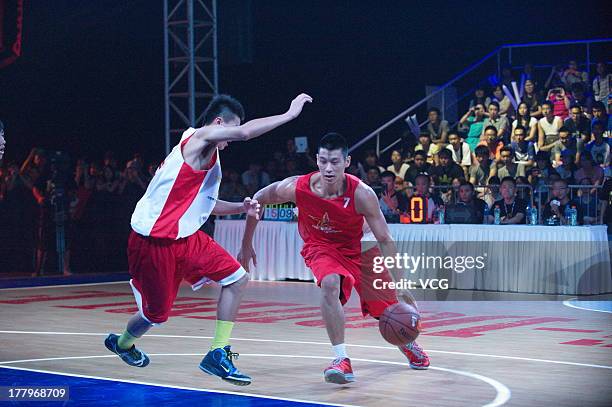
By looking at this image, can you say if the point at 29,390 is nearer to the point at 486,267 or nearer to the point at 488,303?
the point at 488,303

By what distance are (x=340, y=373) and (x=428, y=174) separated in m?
10.5

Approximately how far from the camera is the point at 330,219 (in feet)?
27.5

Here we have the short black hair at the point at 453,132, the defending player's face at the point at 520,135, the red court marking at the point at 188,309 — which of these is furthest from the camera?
the short black hair at the point at 453,132

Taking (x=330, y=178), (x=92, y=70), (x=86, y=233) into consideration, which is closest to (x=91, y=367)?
(x=330, y=178)

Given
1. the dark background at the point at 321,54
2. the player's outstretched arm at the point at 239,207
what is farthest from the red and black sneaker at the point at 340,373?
the dark background at the point at 321,54

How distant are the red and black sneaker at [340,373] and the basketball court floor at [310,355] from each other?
2.2 inches

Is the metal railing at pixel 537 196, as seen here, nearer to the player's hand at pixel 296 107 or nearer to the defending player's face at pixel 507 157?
the defending player's face at pixel 507 157

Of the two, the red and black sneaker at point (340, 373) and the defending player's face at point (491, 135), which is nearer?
the red and black sneaker at point (340, 373)

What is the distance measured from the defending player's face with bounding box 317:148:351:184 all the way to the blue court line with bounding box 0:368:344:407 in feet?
6.02

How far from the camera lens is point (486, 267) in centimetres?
1536

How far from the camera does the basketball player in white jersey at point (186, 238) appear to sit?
7680 mm

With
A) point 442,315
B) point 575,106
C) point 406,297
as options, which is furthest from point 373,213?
point 575,106

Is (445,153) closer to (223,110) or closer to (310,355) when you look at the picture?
(310,355)

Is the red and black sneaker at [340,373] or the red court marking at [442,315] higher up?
the red and black sneaker at [340,373]
